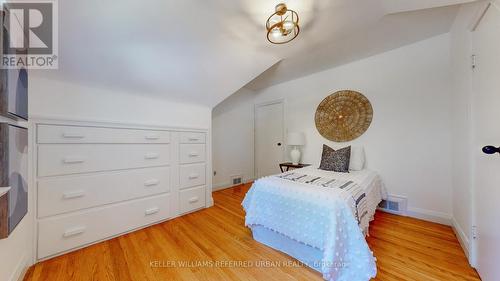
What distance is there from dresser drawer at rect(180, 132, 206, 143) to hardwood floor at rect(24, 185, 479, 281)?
1063 mm

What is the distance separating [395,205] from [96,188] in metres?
3.49

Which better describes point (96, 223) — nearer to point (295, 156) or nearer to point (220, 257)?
point (220, 257)

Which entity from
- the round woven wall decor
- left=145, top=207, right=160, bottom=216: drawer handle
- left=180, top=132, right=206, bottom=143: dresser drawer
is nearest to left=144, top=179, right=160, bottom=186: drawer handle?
left=145, top=207, right=160, bottom=216: drawer handle

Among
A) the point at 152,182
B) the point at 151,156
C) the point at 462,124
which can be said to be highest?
the point at 462,124

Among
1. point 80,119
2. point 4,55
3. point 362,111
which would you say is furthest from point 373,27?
point 80,119

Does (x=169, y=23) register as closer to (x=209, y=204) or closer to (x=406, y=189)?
(x=209, y=204)

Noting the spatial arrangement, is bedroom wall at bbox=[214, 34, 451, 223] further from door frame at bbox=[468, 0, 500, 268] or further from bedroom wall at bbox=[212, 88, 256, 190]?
bedroom wall at bbox=[212, 88, 256, 190]

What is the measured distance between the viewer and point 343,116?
281cm

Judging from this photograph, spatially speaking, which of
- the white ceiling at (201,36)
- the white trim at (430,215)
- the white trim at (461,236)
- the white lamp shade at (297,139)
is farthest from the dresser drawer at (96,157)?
the white trim at (430,215)

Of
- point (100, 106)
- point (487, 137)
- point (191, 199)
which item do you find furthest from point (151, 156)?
point (487, 137)

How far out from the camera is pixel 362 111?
265 cm

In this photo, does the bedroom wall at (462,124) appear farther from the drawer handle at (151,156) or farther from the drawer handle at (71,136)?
the drawer handle at (71,136)

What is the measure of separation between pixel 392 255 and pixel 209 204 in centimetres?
216

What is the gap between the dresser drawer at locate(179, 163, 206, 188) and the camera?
7.95 feet
